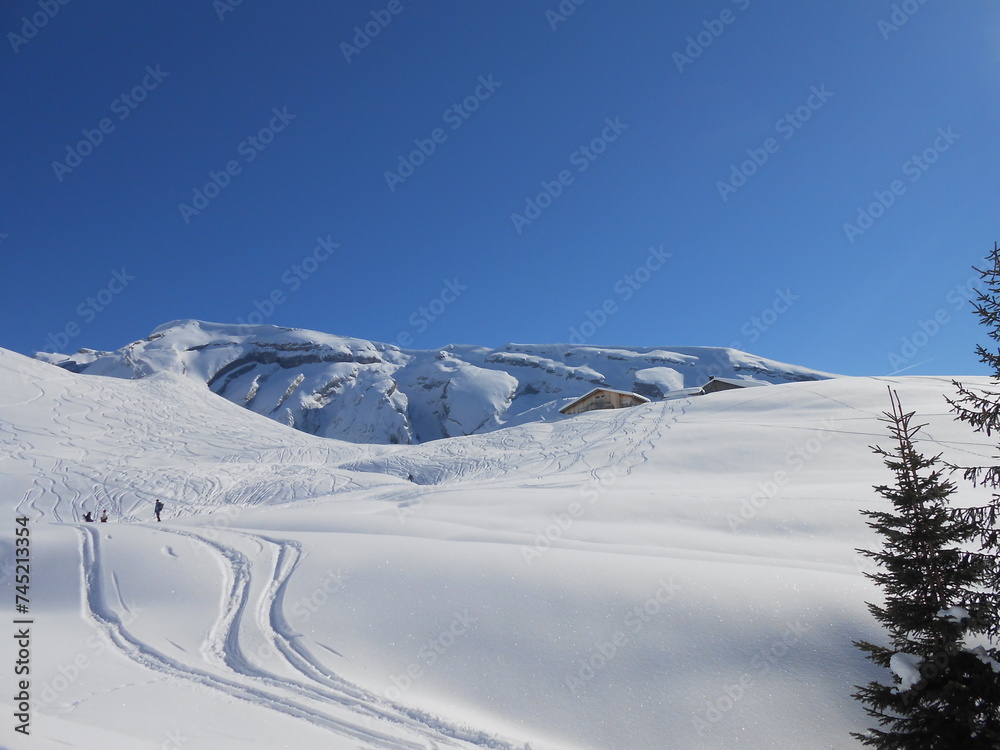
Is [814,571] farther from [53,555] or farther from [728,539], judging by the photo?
[53,555]

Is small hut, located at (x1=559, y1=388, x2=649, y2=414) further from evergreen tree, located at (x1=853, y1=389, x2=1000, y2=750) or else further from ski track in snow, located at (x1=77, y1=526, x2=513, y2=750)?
evergreen tree, located at (x1=853, y1=389, x2=1000, y2=750)

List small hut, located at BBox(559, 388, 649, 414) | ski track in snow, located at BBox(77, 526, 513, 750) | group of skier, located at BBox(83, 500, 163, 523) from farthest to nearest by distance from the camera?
Answer: small hut, located at BBox(559, 388, 649, 414)
group of skier, located at BBox(83, 500, 163, 523)
ski track in snow, located at BBox(77, 526, 513, 750)

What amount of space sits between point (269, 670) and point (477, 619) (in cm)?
369

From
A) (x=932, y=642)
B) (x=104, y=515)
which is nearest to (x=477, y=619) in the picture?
(x=932, y=642)

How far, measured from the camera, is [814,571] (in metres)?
10.8

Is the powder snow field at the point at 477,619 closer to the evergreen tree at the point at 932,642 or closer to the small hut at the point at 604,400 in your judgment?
the evergreen tree at the point at 932,642

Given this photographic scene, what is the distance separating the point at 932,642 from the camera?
6.61 metres

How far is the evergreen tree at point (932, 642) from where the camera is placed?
20.0 ft

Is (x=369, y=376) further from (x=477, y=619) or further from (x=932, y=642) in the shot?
(x=932, y=642)

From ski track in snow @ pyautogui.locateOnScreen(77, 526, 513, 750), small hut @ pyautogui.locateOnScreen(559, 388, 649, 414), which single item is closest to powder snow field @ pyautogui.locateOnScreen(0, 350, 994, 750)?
ski track in snow @ pyautogui.locateOnScreen(77, 526, 513, 750)

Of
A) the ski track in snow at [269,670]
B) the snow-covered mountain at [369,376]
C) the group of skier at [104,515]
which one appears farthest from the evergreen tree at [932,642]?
the snow-covered mountain at [369,376]

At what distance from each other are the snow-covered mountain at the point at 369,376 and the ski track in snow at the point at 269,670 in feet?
396

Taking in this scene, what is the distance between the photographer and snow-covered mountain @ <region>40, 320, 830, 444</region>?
148125 mm

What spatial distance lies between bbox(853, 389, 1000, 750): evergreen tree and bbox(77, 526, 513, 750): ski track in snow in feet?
16.7
